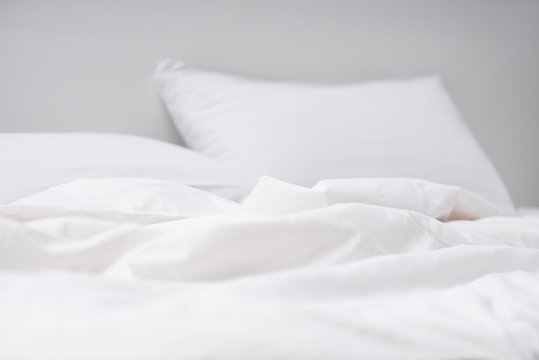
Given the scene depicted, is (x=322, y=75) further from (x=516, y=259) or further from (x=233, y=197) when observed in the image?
(x=516, y=259)

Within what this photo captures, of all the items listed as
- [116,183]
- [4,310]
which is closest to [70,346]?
[4,310]

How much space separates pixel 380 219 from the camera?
0.77 meters

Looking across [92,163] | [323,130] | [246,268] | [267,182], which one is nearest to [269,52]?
[323,130]

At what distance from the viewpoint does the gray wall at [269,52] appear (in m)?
1.69

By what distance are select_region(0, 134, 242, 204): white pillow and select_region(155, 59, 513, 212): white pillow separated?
0.48 feet

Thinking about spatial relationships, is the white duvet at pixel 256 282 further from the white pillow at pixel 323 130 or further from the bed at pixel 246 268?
the white pillow at pixel 323 130

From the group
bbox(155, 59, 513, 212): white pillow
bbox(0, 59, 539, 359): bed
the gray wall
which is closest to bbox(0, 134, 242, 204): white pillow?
bbox(0, 59, 539, 359): bed

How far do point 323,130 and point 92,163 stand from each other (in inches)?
21.5

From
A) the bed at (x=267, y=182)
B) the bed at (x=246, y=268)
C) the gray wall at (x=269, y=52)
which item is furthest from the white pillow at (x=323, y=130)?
the bed at (x=246, y=268)

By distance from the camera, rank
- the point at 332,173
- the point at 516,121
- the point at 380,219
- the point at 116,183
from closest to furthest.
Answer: the point at 380,219
the point at 116,183
the point at 332,173
the point at 516,121

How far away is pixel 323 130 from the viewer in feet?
5.07

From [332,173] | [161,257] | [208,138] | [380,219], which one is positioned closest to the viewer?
[161,257]

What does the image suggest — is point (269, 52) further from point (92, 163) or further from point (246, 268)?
point (246, 268)

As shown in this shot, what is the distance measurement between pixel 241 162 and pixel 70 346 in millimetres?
1067
